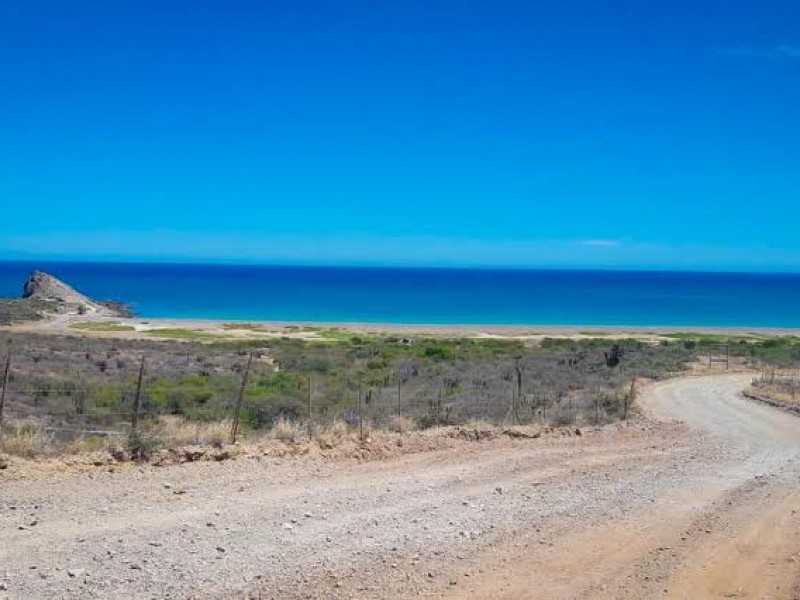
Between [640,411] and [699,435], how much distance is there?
14.2 feet

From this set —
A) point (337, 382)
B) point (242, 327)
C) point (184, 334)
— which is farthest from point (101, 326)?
point (337, 382)

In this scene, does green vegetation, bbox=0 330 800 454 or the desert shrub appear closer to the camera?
the desert shrub

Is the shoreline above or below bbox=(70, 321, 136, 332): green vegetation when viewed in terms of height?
above

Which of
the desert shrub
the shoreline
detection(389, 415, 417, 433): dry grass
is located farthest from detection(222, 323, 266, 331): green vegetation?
the desert shrub

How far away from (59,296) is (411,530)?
3919 inches

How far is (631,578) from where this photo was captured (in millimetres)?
9406

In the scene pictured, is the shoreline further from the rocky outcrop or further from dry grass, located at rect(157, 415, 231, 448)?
dry grass, located at rect(157, 415, 231, 448)

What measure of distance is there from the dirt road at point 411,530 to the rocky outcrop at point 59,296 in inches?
3360

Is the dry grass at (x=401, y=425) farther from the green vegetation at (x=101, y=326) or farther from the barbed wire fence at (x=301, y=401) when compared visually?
the green vegetation at (x=101, y=326)

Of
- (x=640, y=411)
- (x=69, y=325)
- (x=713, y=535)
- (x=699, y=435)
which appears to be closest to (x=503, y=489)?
(x=713, y=535)

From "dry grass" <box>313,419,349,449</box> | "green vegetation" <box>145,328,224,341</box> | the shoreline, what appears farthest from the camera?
the shoreline

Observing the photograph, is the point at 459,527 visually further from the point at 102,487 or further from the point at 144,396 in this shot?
the point at 144,396

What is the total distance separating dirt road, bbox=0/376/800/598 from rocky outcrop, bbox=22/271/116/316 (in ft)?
280

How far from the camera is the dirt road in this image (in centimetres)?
877
